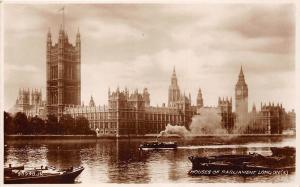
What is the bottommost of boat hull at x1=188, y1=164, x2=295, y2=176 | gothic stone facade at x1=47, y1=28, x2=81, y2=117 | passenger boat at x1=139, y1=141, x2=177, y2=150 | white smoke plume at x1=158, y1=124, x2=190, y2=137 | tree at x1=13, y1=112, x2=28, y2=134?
boat hull at x1=188, y1=164, x2=295, y2=176

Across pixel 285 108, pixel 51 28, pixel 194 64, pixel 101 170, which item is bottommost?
pixel 101 170

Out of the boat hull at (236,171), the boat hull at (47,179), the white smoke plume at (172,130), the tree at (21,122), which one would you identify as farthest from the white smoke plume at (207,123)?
the tree at (21,122)

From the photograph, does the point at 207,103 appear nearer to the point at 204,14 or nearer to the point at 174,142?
the point at 174,142

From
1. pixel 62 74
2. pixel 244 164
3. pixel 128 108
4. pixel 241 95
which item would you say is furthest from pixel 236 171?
pixel 62 74

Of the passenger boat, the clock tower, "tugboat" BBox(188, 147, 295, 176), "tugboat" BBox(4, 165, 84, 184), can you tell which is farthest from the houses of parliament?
"tugboat" BBox(4, 165, 84, 184)

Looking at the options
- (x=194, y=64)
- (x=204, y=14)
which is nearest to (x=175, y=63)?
(x=194, y=64)

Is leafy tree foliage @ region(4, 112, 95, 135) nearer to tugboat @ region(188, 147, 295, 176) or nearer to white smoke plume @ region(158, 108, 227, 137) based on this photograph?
white smoke plume @ region(158, 108, 227, 137)
